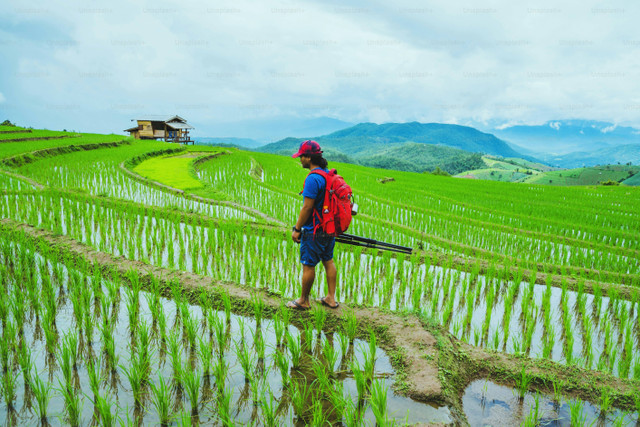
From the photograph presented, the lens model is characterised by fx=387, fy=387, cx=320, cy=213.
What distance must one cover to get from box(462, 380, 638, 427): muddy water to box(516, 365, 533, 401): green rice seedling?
0.02 meters

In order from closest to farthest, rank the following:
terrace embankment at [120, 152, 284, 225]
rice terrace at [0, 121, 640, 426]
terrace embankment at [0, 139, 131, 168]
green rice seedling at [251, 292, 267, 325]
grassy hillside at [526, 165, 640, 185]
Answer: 1. rice terrace at [0, 121, 640, 426]
2. green rice seedling at [251, 292, 267, 325]
3. terrace embankment at [120, 152, 284, 225]
4. terrace embankment at [0, 139, 131, 168]
5. grassy hillside at [526, 165, 640, 185]

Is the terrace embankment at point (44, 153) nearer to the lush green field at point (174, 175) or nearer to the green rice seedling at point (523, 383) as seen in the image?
the lush green field at point (174, 175)

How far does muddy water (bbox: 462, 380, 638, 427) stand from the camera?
213cm

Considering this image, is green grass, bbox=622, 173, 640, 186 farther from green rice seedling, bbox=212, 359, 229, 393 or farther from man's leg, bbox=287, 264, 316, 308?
green rice seedling, bbox=212, 359, 229, 393

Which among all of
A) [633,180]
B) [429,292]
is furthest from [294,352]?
[633,180]

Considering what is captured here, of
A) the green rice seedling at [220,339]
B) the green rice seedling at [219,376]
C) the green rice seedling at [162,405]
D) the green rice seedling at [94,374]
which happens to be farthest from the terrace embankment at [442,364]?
the green rice seedling at [162,405]

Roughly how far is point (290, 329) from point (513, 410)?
5.20ft

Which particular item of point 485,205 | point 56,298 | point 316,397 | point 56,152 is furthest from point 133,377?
point 56,152

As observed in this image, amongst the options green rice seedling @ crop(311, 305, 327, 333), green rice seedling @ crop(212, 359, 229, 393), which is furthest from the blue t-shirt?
green rice seedling @ crop(212, 359, 229, 393)

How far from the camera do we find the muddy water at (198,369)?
6.77ft

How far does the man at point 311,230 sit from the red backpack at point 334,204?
5cm

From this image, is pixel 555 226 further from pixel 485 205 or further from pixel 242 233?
pixel 242 233

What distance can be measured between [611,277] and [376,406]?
14.0 ft

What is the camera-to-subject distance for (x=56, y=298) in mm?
3369
